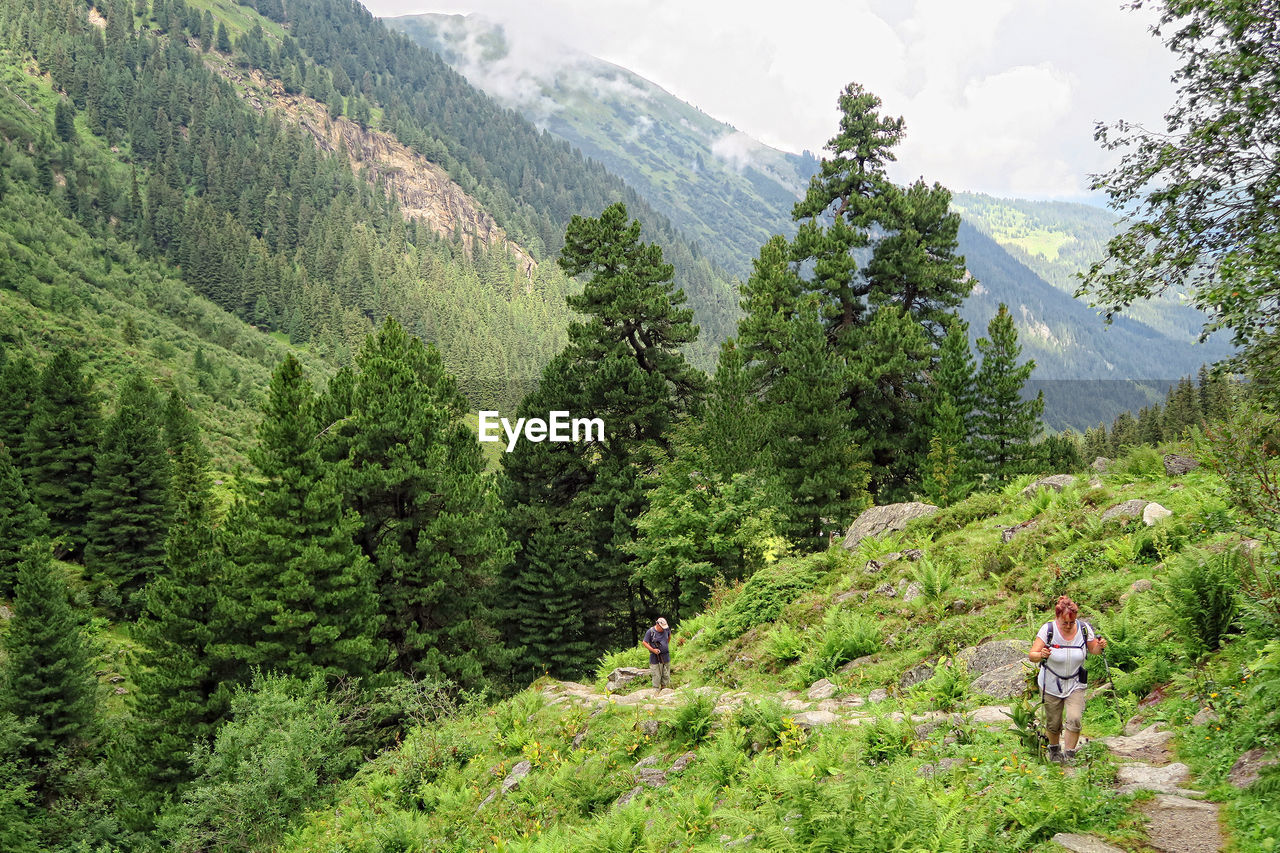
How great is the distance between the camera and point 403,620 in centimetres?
2791

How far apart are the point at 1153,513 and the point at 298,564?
80.1ft

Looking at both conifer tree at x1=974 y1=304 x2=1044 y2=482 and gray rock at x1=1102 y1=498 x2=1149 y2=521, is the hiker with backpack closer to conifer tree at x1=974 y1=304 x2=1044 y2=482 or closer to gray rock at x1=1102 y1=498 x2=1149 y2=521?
gray rock at x1=1102 y1=498 x2=1149 y2=521

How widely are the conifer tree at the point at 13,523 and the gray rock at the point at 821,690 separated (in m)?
48.9

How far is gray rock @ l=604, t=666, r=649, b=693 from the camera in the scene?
57.8ft

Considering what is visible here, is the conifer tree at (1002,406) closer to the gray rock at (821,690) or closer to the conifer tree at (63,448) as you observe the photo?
the gray rock at (821,690)

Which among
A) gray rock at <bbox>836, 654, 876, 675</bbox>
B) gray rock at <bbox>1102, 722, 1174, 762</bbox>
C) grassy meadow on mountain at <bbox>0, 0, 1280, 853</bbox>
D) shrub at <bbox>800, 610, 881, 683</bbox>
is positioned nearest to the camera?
gray rock at <bbox>1102, 722, 1174, 762</bbox>

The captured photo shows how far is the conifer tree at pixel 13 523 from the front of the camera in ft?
138

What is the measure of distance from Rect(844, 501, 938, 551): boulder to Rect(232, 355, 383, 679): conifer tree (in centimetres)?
1691

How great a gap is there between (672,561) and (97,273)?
392ft

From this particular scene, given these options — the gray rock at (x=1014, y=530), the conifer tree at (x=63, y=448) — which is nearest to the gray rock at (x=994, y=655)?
the gray rock at (x=1014, y=530)

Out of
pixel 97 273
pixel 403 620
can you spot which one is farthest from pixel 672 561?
pixel 97 273

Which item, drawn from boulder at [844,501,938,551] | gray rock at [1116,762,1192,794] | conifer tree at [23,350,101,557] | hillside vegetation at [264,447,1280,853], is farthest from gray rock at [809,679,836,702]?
conifer tree at [23,350,101,557]

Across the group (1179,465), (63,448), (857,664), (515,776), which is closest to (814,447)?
(1179,465)

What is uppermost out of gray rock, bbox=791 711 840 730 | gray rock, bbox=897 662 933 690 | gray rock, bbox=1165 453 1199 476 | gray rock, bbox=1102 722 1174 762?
gray rock, bbox=1165 453 1199 476
